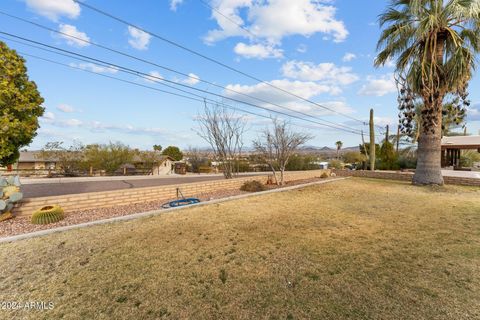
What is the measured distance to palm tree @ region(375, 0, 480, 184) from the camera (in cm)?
1008

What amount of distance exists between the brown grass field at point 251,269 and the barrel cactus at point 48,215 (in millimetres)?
1158

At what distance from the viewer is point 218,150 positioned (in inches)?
530

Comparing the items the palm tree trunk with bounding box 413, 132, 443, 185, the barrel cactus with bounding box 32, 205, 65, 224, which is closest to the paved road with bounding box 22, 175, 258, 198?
the barrel cactus with bounding box 32, 205, 65, 224

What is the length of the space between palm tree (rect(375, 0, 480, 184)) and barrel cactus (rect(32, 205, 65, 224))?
49.9ft

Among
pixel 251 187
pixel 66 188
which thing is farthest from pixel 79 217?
pixel 66 188

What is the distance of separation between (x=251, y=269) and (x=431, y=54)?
536 inches

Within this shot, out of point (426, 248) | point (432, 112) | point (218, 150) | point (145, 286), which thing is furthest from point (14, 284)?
point (432, 112)

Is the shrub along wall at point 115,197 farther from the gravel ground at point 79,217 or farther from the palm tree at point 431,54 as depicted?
the palm tree at point 431,54

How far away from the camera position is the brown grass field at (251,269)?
2.58 meters

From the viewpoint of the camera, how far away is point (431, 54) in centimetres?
1086

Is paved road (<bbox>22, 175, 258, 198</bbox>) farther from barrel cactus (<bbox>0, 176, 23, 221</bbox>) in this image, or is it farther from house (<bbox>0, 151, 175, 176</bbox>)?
house (<bbox>0, 151, 175, 176</bbox>)

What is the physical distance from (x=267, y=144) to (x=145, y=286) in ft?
36.9

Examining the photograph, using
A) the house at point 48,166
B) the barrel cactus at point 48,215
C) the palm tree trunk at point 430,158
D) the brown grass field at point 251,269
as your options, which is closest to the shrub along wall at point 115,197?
the barrel cactus at point 48,215

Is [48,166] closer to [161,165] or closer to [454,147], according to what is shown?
[161,165]
